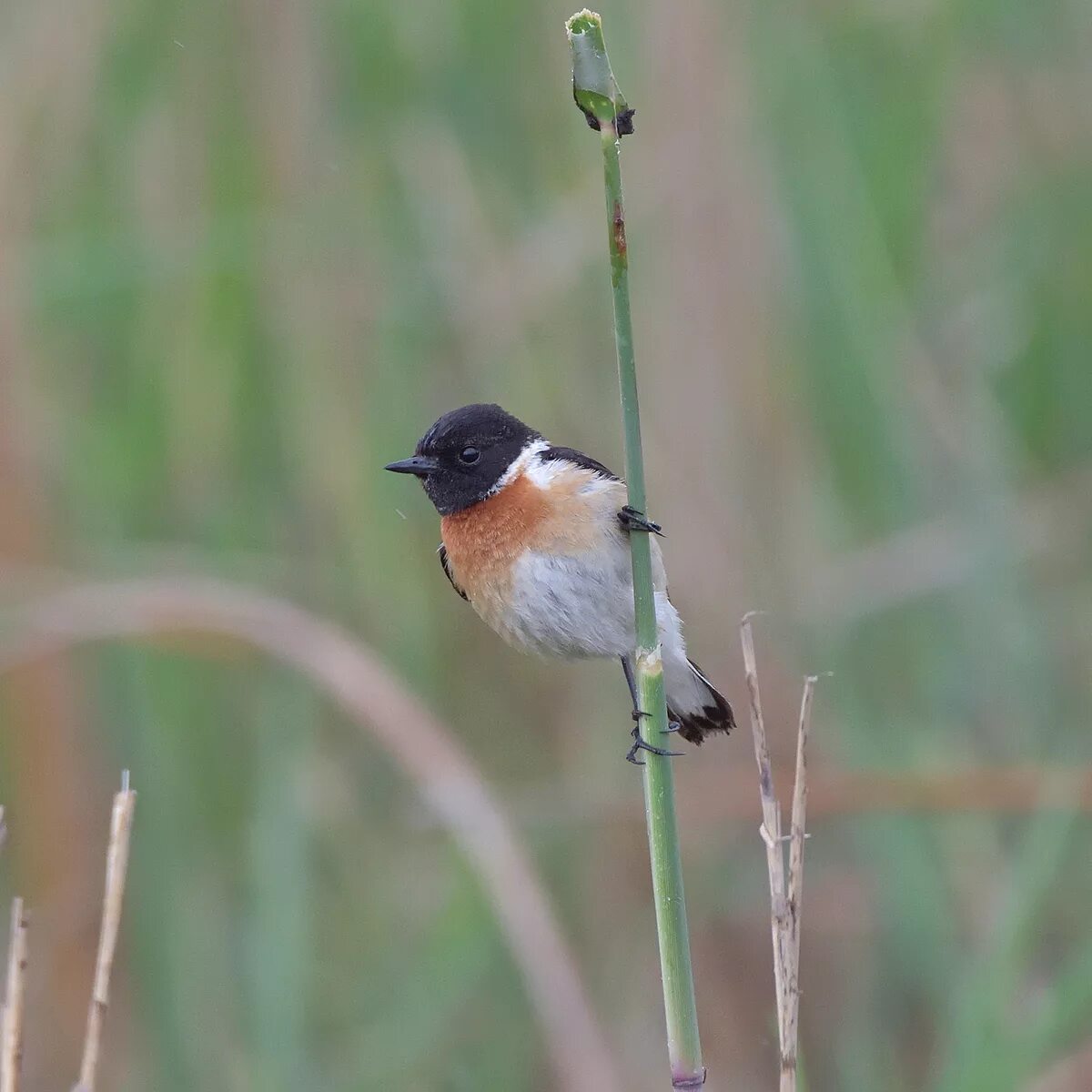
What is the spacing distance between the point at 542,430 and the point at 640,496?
1843mm

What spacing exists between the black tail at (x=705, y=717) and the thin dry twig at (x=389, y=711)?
1.29ft

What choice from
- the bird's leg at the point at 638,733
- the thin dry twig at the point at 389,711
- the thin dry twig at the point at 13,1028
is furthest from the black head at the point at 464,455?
the thin dry twig at the point at 13,1028

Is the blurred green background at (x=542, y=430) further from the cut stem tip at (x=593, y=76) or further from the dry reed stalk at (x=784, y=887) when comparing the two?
the cut stem tip at (x=593, y=76)

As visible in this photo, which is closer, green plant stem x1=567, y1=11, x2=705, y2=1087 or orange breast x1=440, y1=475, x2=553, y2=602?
green plant stem x1=567, y1=11, x2=705, y2=1087

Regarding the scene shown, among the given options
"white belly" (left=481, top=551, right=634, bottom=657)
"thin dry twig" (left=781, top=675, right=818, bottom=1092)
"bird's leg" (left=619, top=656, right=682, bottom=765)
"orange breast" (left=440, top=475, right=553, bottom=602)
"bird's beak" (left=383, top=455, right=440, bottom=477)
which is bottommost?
"thin dry twig" (left=781, top=675, right=818, bottom=1092)

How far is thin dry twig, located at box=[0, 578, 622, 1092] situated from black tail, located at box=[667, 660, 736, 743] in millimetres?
392

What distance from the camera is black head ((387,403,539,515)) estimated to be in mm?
2553

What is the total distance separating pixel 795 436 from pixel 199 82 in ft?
4.80

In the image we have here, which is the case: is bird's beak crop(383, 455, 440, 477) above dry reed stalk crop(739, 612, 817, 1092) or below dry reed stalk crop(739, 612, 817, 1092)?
above

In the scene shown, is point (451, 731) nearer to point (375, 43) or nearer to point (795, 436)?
point (795, 436)

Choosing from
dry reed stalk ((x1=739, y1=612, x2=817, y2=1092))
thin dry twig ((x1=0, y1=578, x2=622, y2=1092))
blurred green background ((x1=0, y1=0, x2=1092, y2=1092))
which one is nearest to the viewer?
dry reed stalk ((x1=739, y1=612, x2=817, y2=1092))

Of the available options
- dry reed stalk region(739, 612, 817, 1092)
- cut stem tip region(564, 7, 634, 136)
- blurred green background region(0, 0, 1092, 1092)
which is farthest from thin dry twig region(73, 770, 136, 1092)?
blurred green background region(0, 0, 1092, 1092)

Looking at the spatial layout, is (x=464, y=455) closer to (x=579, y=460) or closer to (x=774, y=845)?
(x=579, y=460)

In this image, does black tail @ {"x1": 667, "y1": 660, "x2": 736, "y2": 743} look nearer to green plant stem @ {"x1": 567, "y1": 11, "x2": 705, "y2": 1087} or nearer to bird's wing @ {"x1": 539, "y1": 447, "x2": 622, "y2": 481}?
bird's wing @ {"x1": 539, "y1": 447, "x2": 622, "y2": 481}
